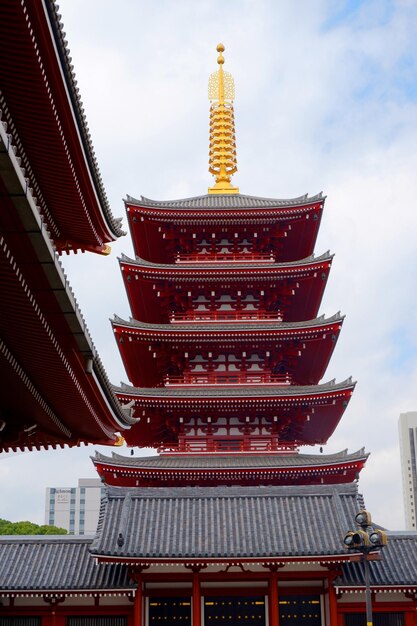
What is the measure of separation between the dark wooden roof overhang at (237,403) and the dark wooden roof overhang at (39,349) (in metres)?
10.9

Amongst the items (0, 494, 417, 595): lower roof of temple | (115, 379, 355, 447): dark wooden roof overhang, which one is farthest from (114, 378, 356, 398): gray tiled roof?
(0, 494, 417, 595): lower roof of temple

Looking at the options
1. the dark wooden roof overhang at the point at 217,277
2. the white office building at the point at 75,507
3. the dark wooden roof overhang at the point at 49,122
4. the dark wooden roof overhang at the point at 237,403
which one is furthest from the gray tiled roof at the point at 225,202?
the white office building at the point at 75,507

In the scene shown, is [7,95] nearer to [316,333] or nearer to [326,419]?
[316,333]

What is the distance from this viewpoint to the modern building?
962 inches

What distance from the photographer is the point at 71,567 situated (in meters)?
25.1

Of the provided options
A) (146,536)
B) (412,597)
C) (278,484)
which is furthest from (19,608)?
(412,597)

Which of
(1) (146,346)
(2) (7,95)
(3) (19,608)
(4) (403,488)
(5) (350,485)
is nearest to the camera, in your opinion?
(2) (7,95)

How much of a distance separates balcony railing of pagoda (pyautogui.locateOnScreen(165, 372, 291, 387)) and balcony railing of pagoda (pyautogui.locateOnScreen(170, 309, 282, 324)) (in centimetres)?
225

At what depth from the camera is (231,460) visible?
29.5 meters

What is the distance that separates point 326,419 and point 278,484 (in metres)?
5.09

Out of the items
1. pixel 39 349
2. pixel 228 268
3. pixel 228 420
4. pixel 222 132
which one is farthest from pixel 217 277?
pixel 39 349

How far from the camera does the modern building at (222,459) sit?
24438 mm

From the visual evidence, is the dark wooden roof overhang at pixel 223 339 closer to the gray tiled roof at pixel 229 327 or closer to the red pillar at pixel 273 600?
the gray tiled roof at pixel 229 327

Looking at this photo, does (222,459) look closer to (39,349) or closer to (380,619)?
(380,619)
